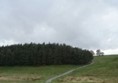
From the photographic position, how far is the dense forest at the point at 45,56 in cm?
11594

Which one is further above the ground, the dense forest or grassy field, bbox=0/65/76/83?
the dense forest

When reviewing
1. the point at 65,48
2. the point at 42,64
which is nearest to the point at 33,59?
the point at 42,64

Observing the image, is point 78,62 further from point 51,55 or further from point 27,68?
point 27,68

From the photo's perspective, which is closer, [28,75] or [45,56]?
[28,75]

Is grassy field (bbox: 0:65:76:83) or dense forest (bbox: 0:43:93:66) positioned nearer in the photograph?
grassy field (bbox: 0:65:76:83)

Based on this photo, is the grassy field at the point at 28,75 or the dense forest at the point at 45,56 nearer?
the grassy field at the point at 28,75

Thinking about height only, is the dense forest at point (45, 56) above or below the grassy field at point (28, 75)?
above

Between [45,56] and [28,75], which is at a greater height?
[45,56]

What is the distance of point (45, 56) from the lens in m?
117

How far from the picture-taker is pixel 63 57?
117 meters

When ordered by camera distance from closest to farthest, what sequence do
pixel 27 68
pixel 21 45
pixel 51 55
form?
pixel 27 68 < pixel 51 55 < pixel 21 45

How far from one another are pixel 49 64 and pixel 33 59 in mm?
5243

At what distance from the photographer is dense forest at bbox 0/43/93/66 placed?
4564 inches

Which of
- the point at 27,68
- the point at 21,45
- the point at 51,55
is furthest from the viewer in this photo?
the point at 21,45
